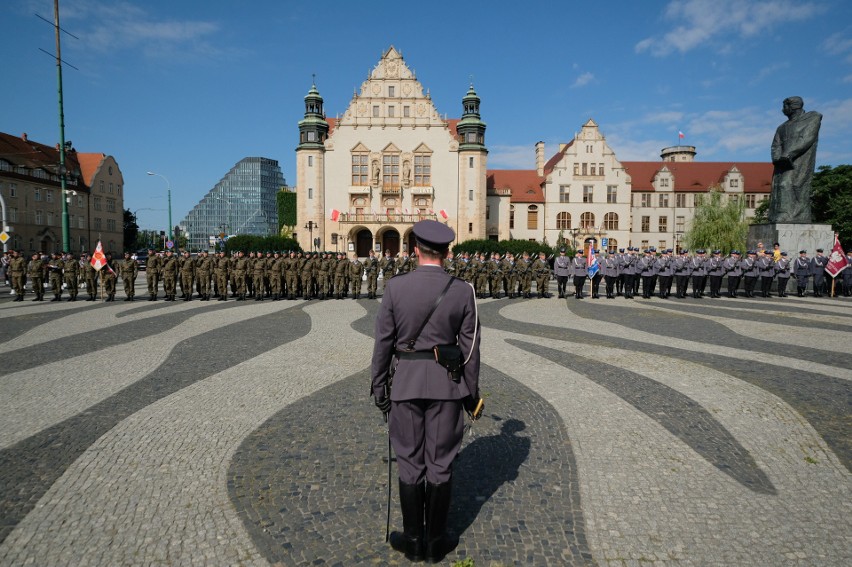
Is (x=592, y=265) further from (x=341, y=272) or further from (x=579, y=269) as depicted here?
(x=341, y=272)

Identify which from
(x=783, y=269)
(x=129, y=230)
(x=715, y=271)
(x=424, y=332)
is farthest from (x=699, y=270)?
(x=129, y=230)

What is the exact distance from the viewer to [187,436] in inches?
192

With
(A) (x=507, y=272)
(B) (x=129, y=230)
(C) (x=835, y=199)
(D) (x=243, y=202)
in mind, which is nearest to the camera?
(A) (x=507, y=272)

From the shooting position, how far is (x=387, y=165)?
56844 mm

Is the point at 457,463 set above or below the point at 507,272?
below

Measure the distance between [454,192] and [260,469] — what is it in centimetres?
5433

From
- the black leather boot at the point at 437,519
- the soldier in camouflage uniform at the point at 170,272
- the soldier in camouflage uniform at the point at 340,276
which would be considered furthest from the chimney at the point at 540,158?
the black leather boot at the point at 437,519

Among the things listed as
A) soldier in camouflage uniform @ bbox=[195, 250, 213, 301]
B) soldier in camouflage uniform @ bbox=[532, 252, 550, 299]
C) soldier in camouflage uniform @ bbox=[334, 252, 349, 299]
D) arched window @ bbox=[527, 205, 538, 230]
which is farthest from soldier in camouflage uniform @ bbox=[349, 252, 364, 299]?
arched window @ bbox=[527, 205, 538, 230]

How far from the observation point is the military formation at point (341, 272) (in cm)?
1816

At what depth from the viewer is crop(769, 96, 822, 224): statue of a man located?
1941 centimetres

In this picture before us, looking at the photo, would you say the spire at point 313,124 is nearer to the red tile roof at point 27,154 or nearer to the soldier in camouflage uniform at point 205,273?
the red tile roof at point 27,154

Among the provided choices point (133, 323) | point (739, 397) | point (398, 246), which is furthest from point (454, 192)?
point (739, 397)

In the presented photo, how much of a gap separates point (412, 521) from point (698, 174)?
75.8 metres

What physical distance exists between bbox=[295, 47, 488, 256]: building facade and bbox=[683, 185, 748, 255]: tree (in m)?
21.6
